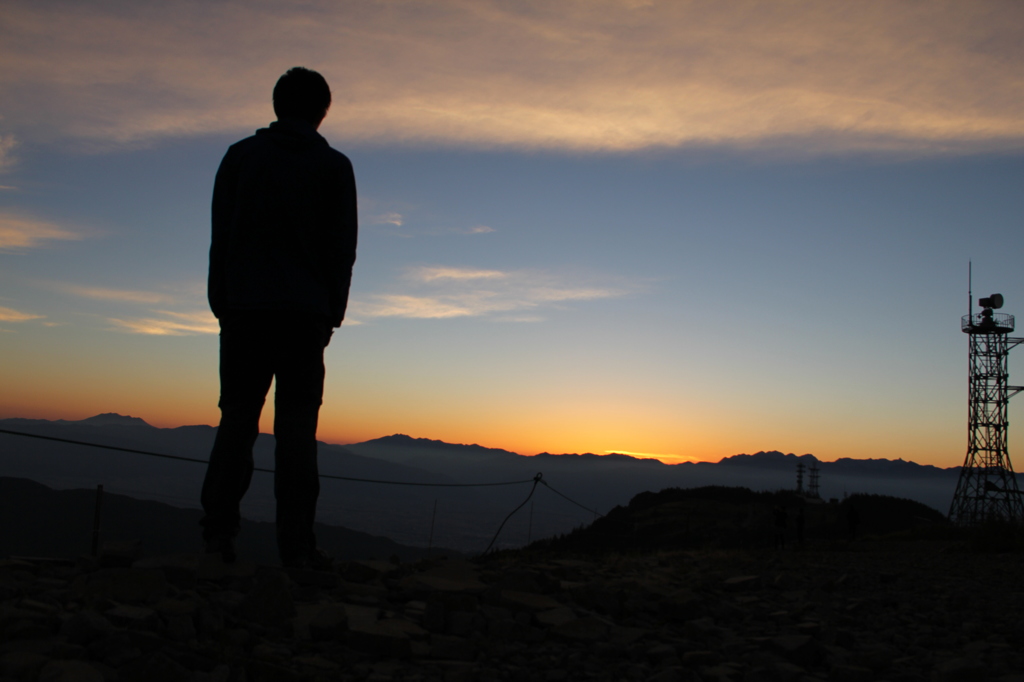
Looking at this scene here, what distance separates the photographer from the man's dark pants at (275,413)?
153 inches

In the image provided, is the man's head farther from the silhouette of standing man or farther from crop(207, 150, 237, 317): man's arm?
crop(207, 150, 237, 317): man's arm

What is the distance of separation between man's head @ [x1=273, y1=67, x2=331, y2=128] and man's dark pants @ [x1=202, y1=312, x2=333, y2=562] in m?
1.28

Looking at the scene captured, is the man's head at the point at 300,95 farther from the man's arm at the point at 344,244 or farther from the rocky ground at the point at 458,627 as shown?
the rocky ground at the point at 458,627

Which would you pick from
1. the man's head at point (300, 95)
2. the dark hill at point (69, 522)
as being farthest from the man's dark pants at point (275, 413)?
the dark hill at point (69, 522)

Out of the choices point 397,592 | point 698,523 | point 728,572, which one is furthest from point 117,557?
point 698,523

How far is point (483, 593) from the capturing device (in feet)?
13.3

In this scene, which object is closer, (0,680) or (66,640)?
(0,680)

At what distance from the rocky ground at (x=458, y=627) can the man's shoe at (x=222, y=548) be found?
0.12 m

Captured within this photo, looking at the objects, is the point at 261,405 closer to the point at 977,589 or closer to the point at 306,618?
the point at 306,618

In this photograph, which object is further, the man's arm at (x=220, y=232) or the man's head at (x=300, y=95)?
the man's head at (x=300, y=95)

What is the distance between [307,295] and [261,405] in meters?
0.73

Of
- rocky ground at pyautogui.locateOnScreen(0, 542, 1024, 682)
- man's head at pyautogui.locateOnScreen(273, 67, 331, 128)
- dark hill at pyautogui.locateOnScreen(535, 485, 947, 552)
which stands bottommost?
dark hill at pyautogui.locateOnScreen(535, 485, 947, 552)

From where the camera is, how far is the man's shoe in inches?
154

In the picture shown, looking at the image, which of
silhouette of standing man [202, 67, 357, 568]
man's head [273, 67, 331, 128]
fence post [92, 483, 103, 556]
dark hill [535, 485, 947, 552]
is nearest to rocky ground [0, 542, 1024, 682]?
silhouette of standing man [202, 67, 357, 568]
